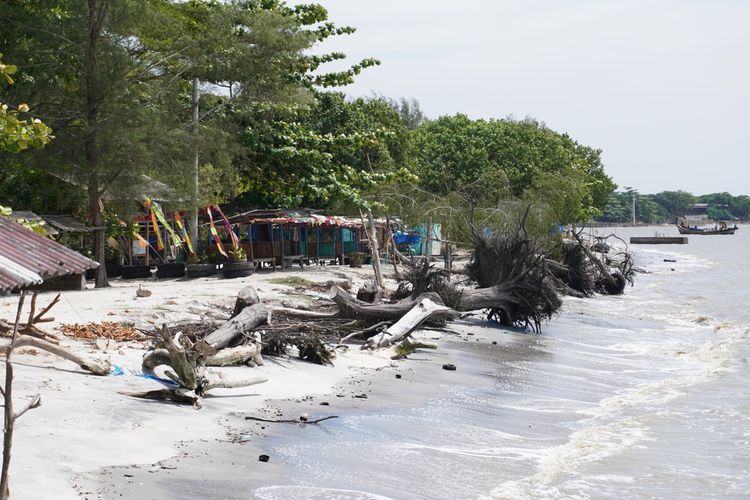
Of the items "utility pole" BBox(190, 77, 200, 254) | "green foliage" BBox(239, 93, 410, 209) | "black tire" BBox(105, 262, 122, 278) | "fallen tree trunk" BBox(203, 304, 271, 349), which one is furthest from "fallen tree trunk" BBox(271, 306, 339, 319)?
"black tire" BBox(105, 262, 122, 278)

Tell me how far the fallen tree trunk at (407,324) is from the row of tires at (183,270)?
10709mm

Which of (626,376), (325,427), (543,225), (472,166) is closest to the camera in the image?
(325,427)

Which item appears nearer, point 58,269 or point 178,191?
point 58,269

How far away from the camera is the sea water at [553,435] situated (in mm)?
9203

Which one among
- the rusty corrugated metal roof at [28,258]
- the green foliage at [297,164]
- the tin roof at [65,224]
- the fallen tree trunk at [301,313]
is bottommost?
the fallen tree trunk at [301,313]

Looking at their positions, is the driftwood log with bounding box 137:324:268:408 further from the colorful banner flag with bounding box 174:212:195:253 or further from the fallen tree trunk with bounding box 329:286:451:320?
the colorful banner flag with bounding box 174:212:195:253

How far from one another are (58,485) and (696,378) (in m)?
12.9

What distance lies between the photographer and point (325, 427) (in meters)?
11.0

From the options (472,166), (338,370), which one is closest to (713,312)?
(338,370)

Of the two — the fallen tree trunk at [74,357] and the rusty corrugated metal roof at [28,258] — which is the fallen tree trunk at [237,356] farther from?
the rusty corrugated metal roof at [28,258]

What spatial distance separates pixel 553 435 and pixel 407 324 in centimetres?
715

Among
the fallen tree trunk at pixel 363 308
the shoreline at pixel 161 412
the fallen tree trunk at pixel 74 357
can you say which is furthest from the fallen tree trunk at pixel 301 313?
the fallen tree trunk at pixel 74 357

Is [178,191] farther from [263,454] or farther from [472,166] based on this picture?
[472,166]

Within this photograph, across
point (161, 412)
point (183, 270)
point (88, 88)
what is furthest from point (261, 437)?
point (183, 270)
